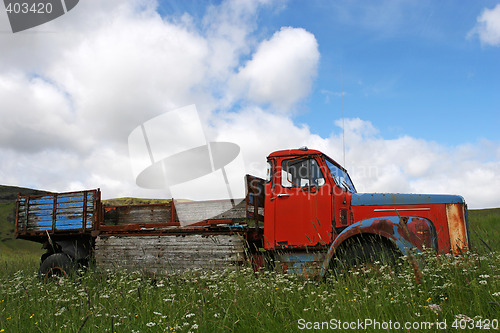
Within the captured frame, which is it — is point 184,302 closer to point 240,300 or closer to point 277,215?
point 240,300

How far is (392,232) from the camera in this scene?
4.98 meters

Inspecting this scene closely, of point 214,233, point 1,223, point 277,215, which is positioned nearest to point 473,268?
point 277,215

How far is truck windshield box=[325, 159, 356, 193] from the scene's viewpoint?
248 inches

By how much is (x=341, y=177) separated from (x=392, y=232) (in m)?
1.78

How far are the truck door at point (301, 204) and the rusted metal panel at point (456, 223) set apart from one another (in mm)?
1854

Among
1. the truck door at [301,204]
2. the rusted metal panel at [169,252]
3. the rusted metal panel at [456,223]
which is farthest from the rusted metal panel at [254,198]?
the rusted metal panel at [456,223]

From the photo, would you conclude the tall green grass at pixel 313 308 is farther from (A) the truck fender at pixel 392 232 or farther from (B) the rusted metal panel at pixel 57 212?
(B) the rusted metal panel at pixel 57 212

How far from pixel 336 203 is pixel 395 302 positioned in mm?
2830

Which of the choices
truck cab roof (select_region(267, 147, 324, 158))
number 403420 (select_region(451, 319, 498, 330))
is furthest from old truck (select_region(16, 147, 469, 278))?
number 403420 (select_region(451, 319, 498, 330))

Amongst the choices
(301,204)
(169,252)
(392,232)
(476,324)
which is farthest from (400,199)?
(169,252)

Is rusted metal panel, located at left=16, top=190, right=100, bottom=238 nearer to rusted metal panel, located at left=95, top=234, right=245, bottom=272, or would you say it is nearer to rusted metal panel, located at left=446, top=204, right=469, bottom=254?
rusted metal panel, located at left=95, top=234, right=245, bottom=272

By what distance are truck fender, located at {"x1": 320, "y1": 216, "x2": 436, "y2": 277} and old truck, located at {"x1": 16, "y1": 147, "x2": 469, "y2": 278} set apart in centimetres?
1

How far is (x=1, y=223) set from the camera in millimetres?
47875

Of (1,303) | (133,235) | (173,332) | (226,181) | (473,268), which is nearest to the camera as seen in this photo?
(173,332)
